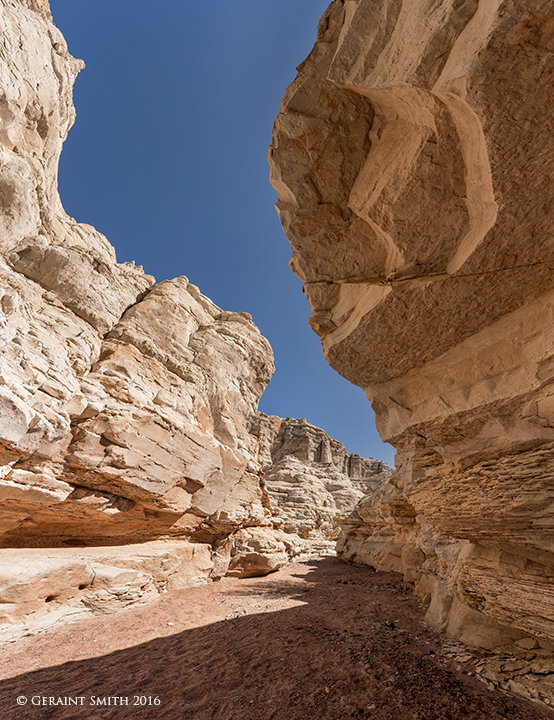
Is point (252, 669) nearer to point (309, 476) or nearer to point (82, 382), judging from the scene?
point (82, 382)

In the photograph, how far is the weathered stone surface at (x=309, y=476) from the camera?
28.1 meters

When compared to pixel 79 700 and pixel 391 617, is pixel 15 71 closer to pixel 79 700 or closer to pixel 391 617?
pixel 79 700

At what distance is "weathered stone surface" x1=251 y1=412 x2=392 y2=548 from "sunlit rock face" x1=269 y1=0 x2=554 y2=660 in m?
16.3

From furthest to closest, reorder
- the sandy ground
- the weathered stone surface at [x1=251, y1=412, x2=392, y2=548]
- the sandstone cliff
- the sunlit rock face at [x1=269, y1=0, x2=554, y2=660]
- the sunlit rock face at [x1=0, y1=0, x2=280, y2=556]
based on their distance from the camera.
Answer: the weathered stone surface at [x1=251, y1=412, x2=392, y2=548], the sunlit rock face at [x1=0, y1=0, x2=280, y2=556], the sandstone cliff, the sandy ground, the sunlit rock face at [x1=269, y1=0, x2=554, y2=660]

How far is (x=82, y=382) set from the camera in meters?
10.6

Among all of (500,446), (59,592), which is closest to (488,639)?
(500,446)

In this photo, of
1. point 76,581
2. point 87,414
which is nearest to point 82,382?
point 87,414

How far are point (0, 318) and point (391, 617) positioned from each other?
43.3 feet

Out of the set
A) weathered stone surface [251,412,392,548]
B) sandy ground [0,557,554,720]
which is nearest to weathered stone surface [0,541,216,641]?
sandy ground [0,557,554,720]

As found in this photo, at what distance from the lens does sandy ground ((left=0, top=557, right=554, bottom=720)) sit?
13.2 feet

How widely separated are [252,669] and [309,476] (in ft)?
103

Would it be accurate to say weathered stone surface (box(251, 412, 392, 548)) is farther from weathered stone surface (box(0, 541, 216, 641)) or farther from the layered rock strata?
weathered stone surface (box(0, 541, 216, 641))

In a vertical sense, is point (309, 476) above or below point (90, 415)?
above

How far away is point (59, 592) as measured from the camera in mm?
7938
